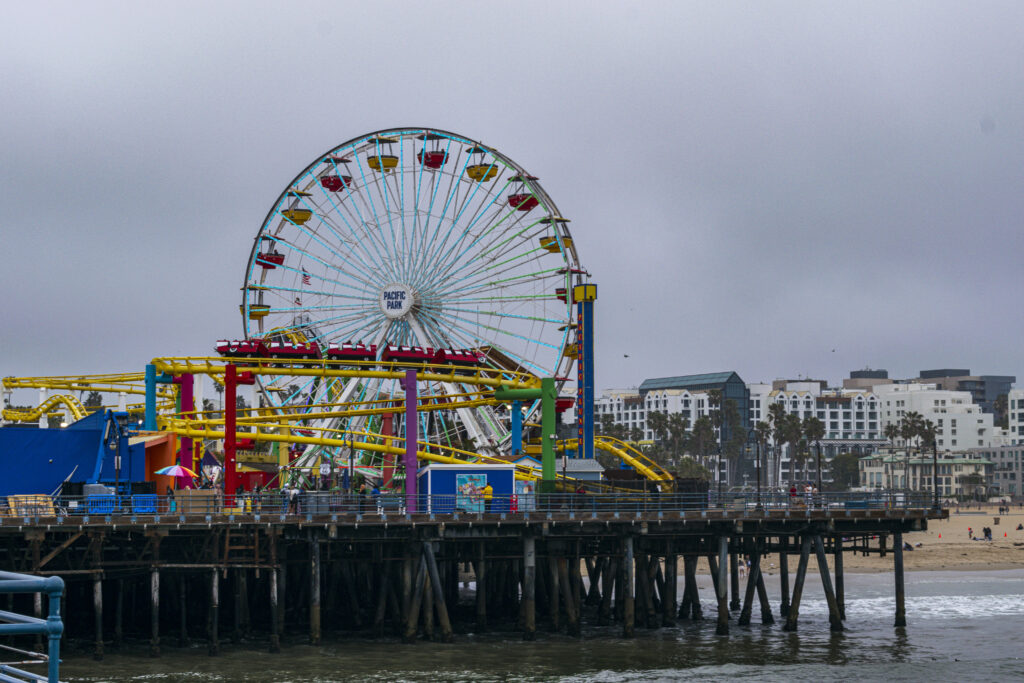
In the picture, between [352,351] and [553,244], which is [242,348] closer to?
[352,351]

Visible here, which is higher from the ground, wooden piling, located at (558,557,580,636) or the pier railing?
the pier railing

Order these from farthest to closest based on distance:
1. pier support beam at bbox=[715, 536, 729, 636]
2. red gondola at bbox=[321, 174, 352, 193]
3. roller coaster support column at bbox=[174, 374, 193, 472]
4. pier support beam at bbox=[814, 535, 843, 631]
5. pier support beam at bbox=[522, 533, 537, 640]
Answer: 1. red gondola at bbox=[321, 174, 352, 193]
2. roller coaster support column at bbox=[174, 374, 193, 472]
3. pier support beam at bbox=[814, 535, 843, 631]
4. pier support beam at bbox=[715, 536, 729, 636]
5. pier support beam at bbox=[522, 533, 537, 640]

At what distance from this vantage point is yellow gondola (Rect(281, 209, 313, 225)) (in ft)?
258

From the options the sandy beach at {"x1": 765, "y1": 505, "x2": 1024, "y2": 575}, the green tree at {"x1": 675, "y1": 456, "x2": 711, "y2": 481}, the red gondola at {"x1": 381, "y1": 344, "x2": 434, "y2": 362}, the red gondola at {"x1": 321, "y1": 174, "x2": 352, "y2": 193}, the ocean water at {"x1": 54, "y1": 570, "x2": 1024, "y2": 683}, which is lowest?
the sandy beach at {"x1": 765, "y1": 505, "x2": 1024, "y2": 575}

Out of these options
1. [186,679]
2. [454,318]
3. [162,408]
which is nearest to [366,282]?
[454,318]

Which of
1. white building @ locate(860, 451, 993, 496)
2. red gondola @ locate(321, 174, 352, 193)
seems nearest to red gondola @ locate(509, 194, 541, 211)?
red gondola @ locate(321, 174, 352, 193)

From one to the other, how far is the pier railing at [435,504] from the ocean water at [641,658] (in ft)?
16.4

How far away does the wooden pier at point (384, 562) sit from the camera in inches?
1855

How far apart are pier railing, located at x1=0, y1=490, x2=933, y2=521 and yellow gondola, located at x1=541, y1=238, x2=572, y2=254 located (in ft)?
78.4

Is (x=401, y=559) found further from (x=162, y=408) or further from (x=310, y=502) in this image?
(x=162, y=408)

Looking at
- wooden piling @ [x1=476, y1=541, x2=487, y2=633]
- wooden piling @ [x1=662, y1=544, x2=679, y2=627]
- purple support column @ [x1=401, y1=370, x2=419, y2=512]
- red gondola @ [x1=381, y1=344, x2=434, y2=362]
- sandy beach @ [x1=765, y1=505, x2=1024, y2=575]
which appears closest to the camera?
wooden piling @ [x1=476, y1=541, x2=487, y2=633]

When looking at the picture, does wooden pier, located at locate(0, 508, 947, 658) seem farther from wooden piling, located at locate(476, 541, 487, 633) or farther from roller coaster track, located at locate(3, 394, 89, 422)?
roller coaster track, located at locate(3, 394, 89, 422)

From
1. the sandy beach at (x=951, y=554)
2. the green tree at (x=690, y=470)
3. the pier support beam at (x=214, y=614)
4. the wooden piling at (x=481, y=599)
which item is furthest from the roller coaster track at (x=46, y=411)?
the green tree at (x=690, y=470)

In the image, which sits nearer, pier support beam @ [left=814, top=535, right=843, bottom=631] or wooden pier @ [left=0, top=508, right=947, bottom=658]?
wooden pier @ [left=0, top=508, right=947, bottom=658]
